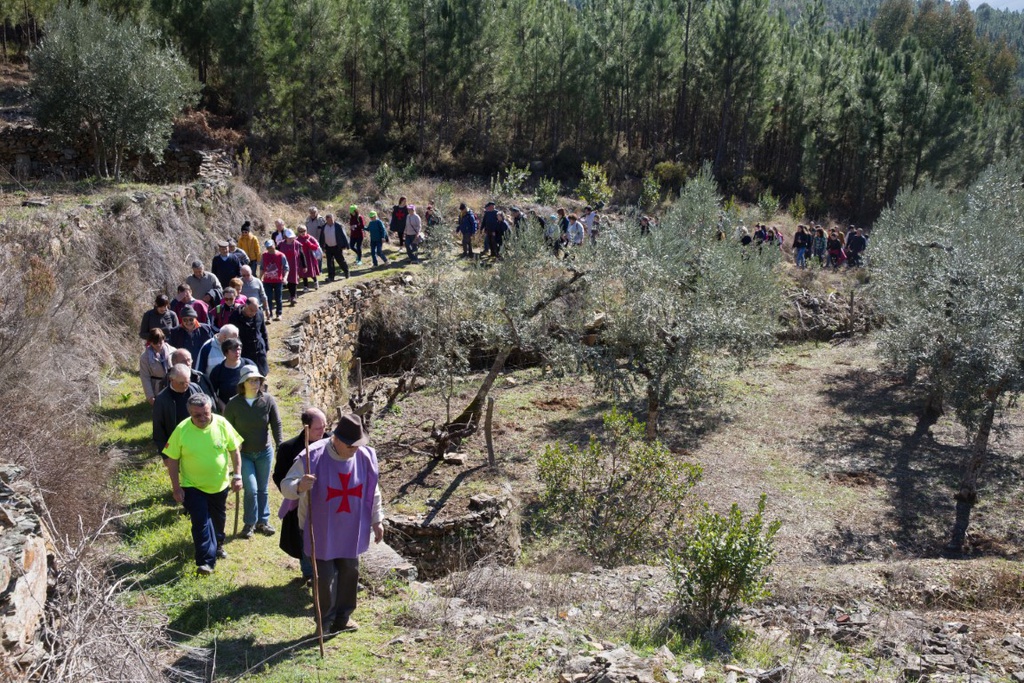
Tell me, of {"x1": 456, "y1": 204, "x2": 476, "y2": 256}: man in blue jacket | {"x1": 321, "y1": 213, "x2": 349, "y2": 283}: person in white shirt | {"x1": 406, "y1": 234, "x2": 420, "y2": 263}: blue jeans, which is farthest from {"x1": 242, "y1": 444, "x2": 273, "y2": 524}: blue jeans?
{"x1": 456, "y1": 204, "x2": 476, "y2": 256}: man in blue jacket

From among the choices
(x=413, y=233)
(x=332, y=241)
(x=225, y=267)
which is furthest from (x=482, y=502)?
(x=413, y=233)

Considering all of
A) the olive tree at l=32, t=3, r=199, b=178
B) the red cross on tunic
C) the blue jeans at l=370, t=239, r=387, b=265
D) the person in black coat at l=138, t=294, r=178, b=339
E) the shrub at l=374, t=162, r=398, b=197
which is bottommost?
the blue jeans at l=370, t=239, r=387, b=265

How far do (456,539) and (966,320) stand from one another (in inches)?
368

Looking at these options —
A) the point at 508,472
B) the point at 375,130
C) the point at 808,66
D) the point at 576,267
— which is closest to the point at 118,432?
the point at 508,472

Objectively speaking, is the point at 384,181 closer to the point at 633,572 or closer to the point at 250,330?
the point at 250,330

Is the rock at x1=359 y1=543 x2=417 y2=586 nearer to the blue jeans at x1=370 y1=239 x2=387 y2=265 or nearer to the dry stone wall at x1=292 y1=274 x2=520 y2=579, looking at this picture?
the dry stone wall at x1=292 y1=274 x2=520 y2=579

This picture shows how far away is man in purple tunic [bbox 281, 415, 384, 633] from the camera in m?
5.68

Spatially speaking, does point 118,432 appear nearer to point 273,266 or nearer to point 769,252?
point 273,266

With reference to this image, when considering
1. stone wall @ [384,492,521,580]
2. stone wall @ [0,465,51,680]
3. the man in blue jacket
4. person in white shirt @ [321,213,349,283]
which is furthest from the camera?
the man in blue jacket

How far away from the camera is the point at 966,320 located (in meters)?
13.6

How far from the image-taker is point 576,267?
15500mm

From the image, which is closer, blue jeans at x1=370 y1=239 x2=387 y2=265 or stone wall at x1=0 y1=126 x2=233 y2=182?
blue jeans at x1=370 y1=239 x2=387 y2=265

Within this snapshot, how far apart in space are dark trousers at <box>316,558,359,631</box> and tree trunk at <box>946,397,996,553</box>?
9.98m

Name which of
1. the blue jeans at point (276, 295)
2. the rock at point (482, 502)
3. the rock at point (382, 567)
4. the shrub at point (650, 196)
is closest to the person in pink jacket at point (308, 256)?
the blue jeans at point (276, 295)
